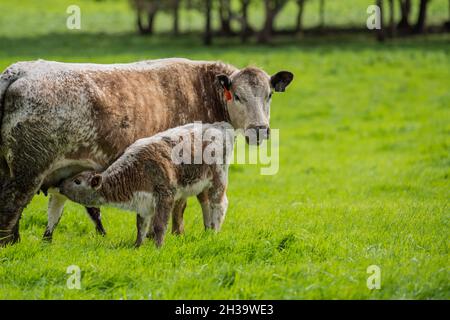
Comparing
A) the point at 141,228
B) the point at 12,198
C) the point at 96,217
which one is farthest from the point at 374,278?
the point at 96,217

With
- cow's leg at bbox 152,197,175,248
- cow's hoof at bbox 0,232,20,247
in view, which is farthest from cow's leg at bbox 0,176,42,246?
cow's leg at bbox 152,197,175,248

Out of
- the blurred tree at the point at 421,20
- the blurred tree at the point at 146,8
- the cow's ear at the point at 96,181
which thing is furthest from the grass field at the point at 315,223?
the blurred tree at the point at 146,8

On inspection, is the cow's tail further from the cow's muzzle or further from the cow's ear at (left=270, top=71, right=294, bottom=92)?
the cow's ear at (left=270, top=71, right=294, bottom=92)

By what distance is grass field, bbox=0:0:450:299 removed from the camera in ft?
25.9

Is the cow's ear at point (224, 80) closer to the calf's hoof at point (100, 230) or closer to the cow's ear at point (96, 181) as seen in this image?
the cow's ear at point (96, 181)

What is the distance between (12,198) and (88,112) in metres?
1.47

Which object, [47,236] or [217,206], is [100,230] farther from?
[217,206]

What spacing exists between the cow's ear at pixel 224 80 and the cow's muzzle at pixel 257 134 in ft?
2.63

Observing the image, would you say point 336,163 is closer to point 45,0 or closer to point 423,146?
point 423,146

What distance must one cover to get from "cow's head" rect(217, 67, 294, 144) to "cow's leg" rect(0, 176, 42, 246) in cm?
310

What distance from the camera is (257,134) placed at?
34.2ft

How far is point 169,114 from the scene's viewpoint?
10.5 meters

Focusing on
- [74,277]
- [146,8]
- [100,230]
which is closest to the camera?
[74,277]

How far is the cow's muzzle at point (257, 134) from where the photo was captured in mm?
10391
